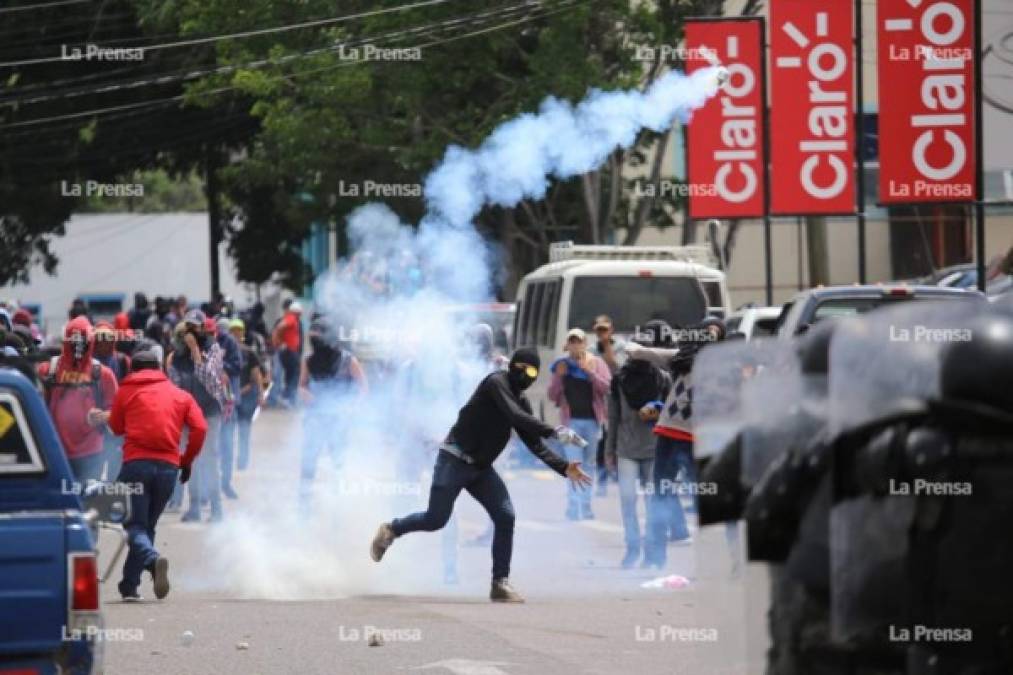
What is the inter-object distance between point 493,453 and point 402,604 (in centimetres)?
106

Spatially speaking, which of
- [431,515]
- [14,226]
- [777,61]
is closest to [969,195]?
[777,61]

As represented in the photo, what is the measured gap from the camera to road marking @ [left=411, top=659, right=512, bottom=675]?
10.5m

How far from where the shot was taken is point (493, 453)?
13688mm

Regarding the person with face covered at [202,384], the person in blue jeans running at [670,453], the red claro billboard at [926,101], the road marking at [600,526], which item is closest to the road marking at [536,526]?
the road marking at [600,526]

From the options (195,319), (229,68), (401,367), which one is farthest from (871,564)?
(229,68)

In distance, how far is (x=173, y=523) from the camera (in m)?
19.8

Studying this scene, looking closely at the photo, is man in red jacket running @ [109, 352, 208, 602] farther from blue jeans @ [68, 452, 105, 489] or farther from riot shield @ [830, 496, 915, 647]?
riot shield @ [830, 496, 915, 647]

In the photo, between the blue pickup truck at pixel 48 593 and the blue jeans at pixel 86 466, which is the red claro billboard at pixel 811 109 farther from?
the blue pickup truck at pixel 48 593

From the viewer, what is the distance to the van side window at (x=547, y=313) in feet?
79.8

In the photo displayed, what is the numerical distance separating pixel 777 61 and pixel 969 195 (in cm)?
343

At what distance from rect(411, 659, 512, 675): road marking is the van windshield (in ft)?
42.7

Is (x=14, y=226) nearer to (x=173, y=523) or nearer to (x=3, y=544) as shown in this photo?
(x=173, y=523)

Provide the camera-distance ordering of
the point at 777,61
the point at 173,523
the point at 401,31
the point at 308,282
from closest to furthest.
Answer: the point at 173,523, the point at 777,61, the point at 401,31, the point at 308,282

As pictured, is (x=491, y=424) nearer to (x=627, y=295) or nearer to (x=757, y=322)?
(x=757, y=322)
